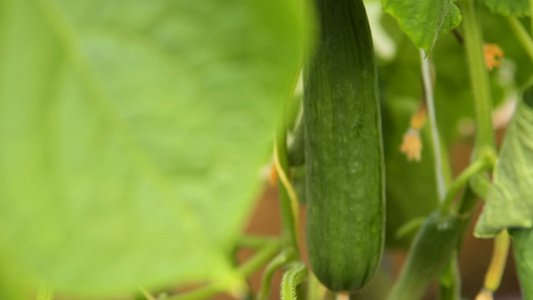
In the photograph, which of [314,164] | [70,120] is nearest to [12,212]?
[70,120]

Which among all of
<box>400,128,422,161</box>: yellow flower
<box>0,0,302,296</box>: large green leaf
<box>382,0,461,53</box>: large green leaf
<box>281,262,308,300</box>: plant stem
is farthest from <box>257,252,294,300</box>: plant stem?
<box>0,0,302,296</box>: large green leaf

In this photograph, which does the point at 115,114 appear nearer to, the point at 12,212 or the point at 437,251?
the point at 12,212

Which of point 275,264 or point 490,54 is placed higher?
point 490,54

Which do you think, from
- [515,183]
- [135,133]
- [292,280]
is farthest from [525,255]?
[135,133]

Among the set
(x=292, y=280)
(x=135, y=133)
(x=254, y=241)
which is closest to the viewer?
(x=135, y=133)

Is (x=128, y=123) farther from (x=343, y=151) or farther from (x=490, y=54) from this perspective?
(x=490, y=54)

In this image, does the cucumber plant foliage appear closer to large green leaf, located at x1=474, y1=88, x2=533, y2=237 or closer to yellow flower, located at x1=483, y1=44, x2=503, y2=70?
large green leaf, located at x1=474, y1=88, x2=533, y2=237

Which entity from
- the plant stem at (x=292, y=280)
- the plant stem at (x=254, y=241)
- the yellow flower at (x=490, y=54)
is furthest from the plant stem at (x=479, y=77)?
the plant stem at (x=254, y=241)
